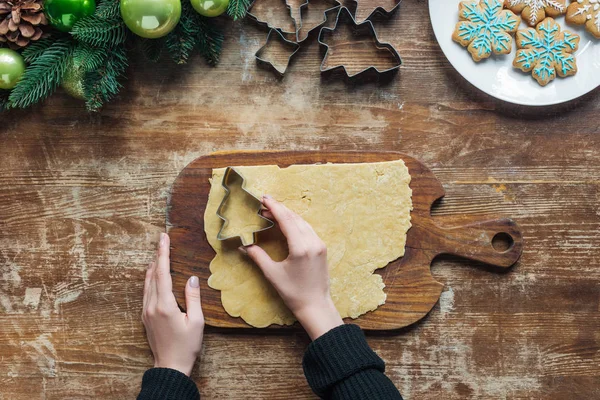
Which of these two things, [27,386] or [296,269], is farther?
[27,386]

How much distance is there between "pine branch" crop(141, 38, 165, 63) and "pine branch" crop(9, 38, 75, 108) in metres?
0.18

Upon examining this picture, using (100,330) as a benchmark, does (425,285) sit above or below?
above

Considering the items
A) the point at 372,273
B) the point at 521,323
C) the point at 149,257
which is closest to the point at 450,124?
the point at 372,273

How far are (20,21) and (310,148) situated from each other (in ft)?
2.61

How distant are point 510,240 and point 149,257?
3.23 ft

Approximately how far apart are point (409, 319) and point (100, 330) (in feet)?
2.77

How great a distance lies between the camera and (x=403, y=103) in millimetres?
1336

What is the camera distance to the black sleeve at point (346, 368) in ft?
3.66

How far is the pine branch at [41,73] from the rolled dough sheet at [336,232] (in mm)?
467

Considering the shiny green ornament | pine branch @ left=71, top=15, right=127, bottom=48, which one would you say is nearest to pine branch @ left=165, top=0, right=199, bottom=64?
pine branch @ left=71, top=15, right=127, bottom=48

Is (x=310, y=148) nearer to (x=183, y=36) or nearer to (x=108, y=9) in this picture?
(x=183, y=36)

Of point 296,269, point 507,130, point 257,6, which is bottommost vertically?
point 296,269

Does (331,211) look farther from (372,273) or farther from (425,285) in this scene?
(425,285)

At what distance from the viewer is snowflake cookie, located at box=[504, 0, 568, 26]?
4.24 feet
